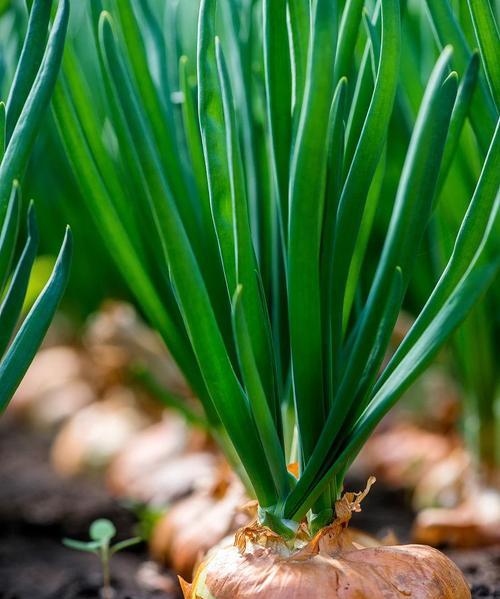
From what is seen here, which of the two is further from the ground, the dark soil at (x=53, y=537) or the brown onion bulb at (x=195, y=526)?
the brown onion bulb at (x=195, y=526)

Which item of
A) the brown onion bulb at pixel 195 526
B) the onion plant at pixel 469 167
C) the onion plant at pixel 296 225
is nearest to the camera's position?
the onion plant at pixel 296 225

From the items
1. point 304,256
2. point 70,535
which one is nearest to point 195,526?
point 70,535

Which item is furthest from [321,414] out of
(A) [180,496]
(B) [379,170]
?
(A) [180,496]

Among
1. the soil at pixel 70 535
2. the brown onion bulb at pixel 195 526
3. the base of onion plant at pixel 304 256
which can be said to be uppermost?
the base of onion plant at pixel 304 256

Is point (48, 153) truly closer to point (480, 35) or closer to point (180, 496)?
point (180, 496)

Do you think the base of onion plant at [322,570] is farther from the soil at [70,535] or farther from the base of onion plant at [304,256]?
the soil at [70,535]

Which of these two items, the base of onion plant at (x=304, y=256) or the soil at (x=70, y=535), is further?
the soil at (x=70, y=535)

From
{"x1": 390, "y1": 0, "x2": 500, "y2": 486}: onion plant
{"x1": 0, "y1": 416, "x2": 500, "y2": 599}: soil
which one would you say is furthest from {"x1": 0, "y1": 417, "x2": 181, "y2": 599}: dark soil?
{"x1": 390, "y1": 0, "x2": 500, "y2": 486}: onion plant

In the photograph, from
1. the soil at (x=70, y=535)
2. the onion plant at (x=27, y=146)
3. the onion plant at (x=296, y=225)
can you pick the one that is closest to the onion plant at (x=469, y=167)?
the onion plant at (x=296, y=225)
